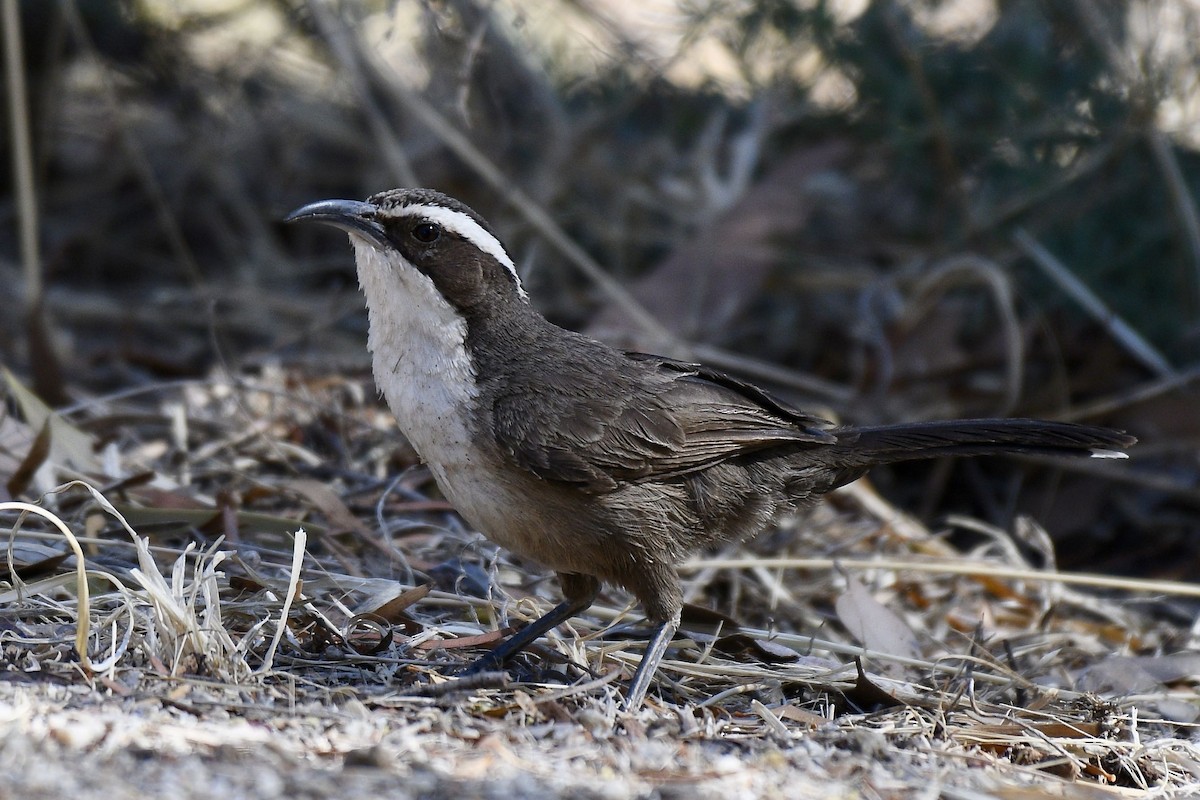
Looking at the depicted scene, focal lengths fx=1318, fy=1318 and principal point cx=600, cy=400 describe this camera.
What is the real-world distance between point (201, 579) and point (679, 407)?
5.06ft

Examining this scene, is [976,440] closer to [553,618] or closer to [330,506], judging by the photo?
[553,618]

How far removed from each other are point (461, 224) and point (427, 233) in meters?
0.11

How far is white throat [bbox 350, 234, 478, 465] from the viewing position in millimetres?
3916

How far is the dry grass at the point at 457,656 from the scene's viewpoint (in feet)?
10.2

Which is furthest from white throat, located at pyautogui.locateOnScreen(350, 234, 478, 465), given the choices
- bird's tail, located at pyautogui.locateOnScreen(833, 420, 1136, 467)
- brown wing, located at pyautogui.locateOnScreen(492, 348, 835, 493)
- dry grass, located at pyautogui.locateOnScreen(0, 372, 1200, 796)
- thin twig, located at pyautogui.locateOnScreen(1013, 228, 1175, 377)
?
thin twig, located at pyautogui.locateOnScreen(1013, 228, 1175, 377)

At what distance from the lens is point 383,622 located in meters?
4.12

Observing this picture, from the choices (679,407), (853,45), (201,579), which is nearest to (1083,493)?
(853,45)

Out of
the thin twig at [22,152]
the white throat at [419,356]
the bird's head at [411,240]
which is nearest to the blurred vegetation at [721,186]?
the thin twig at [22,152]

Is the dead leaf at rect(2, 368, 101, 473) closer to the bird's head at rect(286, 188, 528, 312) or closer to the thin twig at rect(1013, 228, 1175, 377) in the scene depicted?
the bird's head at rect(286, 188, 528, 312)

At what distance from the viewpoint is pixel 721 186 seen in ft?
27.3

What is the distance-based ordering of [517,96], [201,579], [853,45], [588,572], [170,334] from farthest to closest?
[517,96], [170,334], [853,45], [588,572], [201,579]

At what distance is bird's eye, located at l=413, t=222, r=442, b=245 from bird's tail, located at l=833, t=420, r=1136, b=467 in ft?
4.88

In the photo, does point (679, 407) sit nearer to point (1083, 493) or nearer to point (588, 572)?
point (588, 572)

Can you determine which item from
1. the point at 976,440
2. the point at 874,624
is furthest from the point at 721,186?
the point at 976,440
